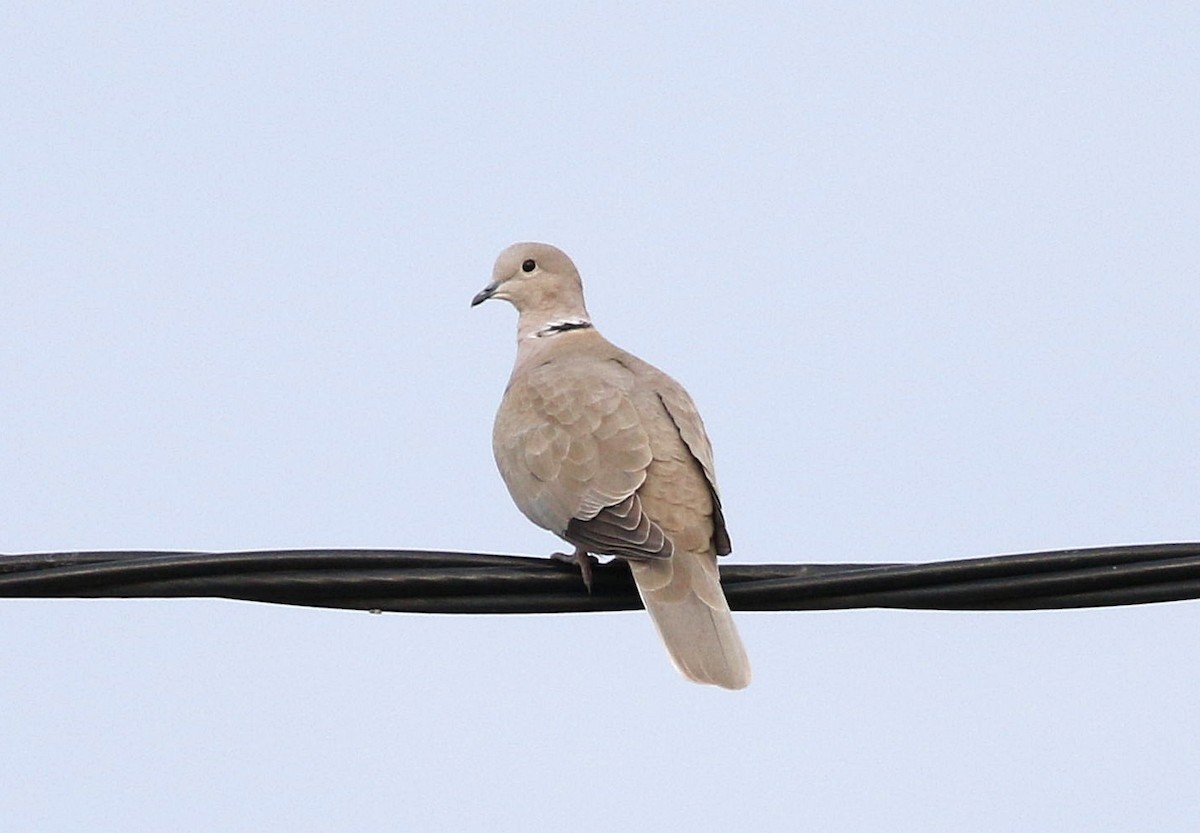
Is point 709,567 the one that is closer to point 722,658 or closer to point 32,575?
point 722,658

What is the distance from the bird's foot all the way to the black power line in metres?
0.63

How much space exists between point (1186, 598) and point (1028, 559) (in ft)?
0.91

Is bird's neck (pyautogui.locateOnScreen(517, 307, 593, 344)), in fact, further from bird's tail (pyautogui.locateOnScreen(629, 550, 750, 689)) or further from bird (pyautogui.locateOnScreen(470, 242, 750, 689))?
bird's tail (pyautogui.locateOnScreen(629, 550, 750, 689))

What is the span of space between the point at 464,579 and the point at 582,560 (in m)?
0.95

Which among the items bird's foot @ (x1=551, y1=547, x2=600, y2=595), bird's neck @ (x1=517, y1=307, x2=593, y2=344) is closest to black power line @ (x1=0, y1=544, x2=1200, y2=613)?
bird's foot @ (x1=551, y1=547, x2=600, y2=595)

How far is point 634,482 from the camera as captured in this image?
4.59 meters

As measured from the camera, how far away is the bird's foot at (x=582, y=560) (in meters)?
4.18

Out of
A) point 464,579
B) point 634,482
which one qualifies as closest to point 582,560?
point 634,482

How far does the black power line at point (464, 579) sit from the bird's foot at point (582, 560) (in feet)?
2.06

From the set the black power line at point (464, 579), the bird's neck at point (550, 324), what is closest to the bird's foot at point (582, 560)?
the black power line at point (464, 579)

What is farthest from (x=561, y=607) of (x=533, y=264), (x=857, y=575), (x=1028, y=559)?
(x=533, y=264)

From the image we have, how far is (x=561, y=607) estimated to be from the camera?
361 cm

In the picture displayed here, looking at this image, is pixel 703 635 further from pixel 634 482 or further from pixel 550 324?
pixel 550 324

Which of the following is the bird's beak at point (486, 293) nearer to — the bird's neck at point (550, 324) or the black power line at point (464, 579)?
the bird's neck at point (550, 324)
